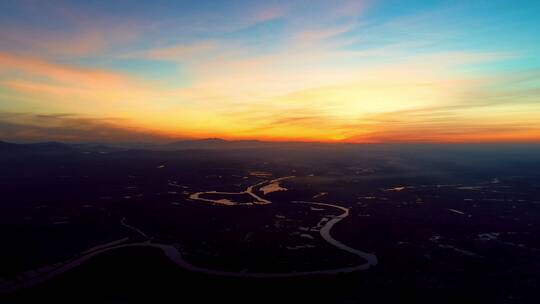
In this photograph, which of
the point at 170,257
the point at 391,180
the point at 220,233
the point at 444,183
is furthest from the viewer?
the point at 391,180

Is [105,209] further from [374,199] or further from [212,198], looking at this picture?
[374,199]

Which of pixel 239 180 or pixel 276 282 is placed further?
pixel 239 180

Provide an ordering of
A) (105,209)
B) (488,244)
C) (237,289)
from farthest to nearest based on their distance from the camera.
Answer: (105,209) < (488,244) < (237,289)

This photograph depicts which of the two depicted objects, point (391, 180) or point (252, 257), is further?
point (391, 180)

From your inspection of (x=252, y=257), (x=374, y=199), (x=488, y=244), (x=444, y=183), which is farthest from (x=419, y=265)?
(x=444, y=183)

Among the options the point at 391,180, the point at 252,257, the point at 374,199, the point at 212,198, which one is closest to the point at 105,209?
the point at 212,198

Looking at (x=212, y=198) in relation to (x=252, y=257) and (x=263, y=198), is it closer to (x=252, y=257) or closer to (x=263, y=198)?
(x=263, y=198)

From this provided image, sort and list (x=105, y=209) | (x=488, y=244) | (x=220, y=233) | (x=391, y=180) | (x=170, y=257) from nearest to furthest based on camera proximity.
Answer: (x=170, y=257) < (x=488, y=244) < (x=220, y=233) < (x=105, y=209) < (x=391, y=180)

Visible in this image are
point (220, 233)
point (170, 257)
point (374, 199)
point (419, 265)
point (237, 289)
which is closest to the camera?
point (237, 289)
